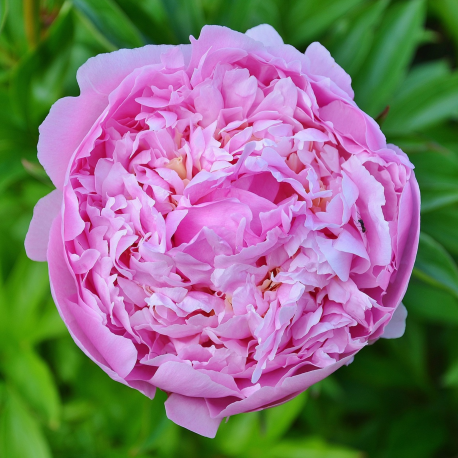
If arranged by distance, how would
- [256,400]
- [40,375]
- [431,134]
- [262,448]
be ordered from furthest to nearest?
[431,134] < [262,448] < [40,375] < [256,400]

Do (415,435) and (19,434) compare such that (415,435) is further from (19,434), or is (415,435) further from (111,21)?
(111,21)

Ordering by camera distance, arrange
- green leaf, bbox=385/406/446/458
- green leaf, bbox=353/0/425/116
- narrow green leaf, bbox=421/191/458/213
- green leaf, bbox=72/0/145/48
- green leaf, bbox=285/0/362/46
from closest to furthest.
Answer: green leaf, bbox=72/0/145/48
narrow green leaf, bbox=421/191/458/213
green leaf, bbox=353/0/425/116
green leaf, bbox=285/0/362/46
green leaf, bbox=385/406/446/458

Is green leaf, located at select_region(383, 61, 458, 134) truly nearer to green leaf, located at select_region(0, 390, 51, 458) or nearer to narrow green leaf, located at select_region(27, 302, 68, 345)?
narrow green leaf, located at select_region(27, 302, 68, 345)

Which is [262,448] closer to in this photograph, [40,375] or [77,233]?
[40,375]

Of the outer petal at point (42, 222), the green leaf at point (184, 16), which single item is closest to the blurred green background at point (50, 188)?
the green leaf at point (184, 16)

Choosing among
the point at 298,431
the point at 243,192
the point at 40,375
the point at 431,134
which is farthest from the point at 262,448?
the point at 431,134

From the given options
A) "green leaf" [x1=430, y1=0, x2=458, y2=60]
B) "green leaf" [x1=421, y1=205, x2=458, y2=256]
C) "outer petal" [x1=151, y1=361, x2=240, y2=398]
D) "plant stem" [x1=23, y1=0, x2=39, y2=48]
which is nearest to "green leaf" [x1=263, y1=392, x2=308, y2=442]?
"green leaf" [x1=421, y1=205, x2=458, y2=256]

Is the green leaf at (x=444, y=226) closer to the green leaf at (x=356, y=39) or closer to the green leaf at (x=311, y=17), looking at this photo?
the green leaf at (x=356, y=39)

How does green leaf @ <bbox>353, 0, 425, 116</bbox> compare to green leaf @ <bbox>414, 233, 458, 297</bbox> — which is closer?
green leaf @ <bbox>414, 233, 458, 297</bbox>
